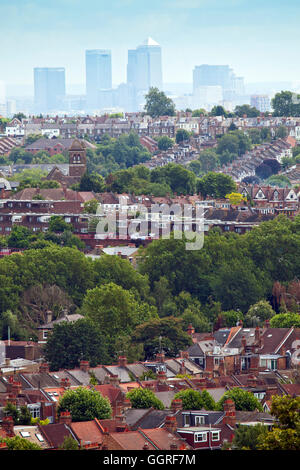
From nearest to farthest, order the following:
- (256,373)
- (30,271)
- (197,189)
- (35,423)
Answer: (35,423) → (256,373) → (30,271) → (197,189)

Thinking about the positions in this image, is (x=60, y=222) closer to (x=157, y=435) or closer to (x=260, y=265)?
(x=260, y=265)


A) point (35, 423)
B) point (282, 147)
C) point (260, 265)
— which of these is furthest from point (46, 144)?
point (35, 423)

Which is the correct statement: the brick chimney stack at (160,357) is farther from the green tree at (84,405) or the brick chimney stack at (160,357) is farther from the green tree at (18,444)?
the green tree at (18,444)

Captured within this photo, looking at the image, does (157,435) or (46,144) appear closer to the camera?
(157,435)

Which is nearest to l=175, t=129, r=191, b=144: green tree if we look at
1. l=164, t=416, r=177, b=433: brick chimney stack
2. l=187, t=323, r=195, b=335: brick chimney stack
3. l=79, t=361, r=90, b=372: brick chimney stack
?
l=187, t=323, r=195, b=335: brick chimney stack

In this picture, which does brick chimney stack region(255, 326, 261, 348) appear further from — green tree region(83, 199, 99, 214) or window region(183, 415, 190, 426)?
green tree region(83, 199, 99, 214)

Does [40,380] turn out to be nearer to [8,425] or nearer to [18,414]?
[18,414]
